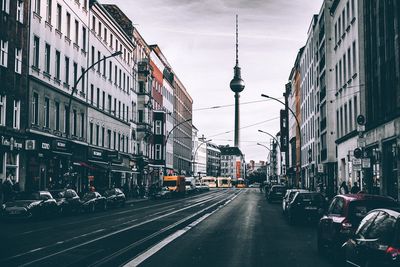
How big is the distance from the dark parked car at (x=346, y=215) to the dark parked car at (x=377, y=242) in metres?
2.68

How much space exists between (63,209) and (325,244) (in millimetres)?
19708

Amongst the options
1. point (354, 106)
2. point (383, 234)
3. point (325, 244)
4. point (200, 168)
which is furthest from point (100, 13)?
point (200, 168)

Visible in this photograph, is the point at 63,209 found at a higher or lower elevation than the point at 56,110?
lower

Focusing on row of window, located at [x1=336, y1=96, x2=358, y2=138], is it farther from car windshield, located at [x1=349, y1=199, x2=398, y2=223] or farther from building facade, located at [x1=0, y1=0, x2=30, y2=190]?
car windshield, located at [x1=349, y1=199, x2=398, y2=223]

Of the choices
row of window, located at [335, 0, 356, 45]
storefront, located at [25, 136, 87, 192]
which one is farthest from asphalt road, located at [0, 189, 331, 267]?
row of window, located at [335, 0, 356, 45]

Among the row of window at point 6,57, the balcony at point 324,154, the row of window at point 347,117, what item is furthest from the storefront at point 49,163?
the balcony at point 324,154

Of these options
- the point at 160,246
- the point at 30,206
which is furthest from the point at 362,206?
the point at 30,206

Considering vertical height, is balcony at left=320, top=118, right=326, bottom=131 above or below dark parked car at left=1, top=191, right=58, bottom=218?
above

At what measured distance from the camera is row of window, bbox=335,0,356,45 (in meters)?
43.3

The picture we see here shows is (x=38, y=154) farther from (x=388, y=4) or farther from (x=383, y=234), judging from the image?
(x=383, y=234)

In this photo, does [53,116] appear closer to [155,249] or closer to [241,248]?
[155,249]

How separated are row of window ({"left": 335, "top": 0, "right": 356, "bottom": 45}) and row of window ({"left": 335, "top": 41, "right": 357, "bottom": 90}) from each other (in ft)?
5.68

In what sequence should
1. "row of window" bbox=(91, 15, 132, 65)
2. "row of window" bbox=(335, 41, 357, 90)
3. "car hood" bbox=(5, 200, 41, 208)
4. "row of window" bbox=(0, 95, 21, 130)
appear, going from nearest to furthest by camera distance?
"car hood" bbox=(5, 200, 41, 208) → "row of window" bbox=(0, 95, 21, 130) → "row of window" bbox=(335, 41, 357, 90) → "row of window" bbox=(91, 15, 132, 65)

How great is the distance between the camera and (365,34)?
3856 cm
